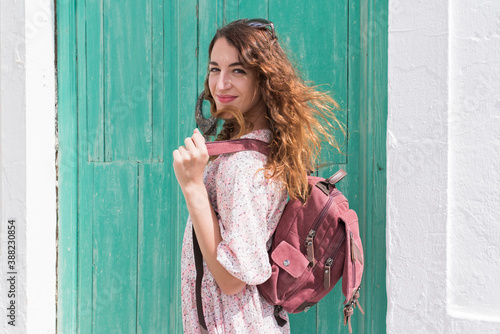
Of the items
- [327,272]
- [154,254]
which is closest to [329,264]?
[327,272]

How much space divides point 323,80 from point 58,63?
4.65 ft

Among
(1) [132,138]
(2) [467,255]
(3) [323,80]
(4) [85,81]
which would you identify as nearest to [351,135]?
(3) [323,80]

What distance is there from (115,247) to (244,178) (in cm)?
131

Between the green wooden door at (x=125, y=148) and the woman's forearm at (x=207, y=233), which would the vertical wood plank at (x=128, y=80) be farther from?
the woman's forearm at (x=207, y=233)

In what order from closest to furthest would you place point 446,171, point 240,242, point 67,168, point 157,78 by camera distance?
point 240,242, point 446,171, point 157,78, point 67,168

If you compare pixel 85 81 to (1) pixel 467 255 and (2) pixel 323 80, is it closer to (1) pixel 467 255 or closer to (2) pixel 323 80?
(2) pixel 323 80

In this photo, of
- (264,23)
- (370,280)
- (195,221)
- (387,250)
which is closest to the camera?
(195,221)

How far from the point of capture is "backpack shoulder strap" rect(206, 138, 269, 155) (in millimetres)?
1493

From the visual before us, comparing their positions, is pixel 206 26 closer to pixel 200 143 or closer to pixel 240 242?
pixel 200 143

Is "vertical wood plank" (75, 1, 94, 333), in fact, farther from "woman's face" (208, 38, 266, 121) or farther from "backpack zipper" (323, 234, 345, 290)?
"backpack zipper" (323, 234, 345, 290)

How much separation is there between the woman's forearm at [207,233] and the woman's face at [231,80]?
12.2 inches

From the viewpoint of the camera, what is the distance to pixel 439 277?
164 cm

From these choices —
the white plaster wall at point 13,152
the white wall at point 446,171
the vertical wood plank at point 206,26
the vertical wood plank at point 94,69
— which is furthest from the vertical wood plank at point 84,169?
the white wall at point 446,171

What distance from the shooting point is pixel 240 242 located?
1.39 m
